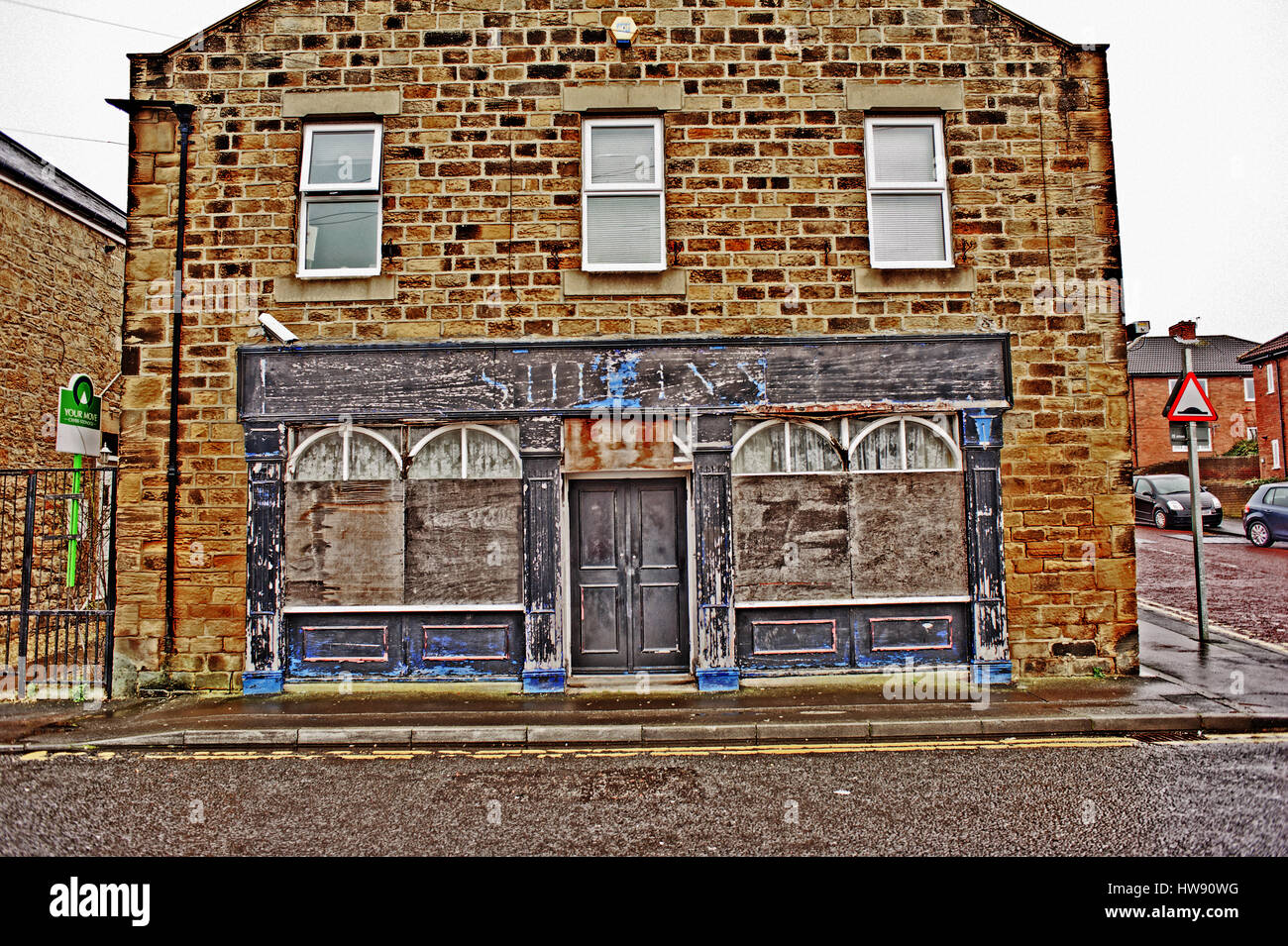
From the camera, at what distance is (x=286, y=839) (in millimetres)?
4727

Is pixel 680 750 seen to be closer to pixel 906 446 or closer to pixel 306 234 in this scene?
pixel 906 446

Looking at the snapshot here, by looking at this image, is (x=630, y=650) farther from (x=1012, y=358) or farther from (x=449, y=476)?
(x=1012, y=358)

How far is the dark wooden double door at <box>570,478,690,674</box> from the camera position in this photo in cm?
879

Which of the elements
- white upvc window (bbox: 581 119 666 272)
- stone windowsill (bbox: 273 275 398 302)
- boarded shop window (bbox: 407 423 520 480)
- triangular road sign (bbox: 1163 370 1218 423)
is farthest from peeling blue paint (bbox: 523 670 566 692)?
triangular road sign (bbox: 1163 370 1218 423)

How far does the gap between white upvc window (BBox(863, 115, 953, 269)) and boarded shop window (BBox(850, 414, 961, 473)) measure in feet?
5.94

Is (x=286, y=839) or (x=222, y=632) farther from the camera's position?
(x=222, y=632)

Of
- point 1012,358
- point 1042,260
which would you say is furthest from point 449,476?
point 1042,260

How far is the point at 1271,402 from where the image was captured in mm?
33938

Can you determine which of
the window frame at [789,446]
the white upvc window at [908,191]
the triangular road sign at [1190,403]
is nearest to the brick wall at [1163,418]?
the triangular road sign at [1190,403]

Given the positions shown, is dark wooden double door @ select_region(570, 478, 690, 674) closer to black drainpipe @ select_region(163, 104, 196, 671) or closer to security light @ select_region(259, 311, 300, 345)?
security light @ select_region(259, 311, 300, 345)

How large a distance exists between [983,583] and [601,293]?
5.25 m

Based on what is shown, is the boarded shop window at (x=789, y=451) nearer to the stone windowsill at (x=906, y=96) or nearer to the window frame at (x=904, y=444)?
the window frame at (x=904, y=444)

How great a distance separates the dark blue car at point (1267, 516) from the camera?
64.3 ft
